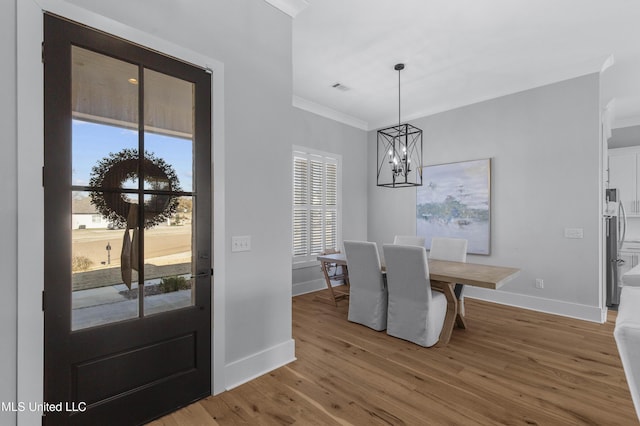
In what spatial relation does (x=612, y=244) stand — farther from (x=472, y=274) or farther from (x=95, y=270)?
(x=95, y=270)

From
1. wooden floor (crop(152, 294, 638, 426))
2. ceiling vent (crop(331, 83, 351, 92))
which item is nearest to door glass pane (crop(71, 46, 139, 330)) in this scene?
wooden floor (crop(152, 294, 638, 426))

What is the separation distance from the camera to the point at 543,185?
402 centimetres

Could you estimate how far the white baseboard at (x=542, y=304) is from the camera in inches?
144

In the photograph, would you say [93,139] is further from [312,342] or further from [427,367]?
[427,367]

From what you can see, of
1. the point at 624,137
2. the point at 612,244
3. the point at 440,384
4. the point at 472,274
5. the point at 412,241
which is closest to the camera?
the point at 440,384

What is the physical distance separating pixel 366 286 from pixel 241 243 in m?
1.73

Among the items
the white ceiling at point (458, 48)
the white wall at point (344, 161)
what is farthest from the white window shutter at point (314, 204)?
the white ceiling at point (458, 48)

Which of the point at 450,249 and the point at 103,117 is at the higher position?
the point at 103,117

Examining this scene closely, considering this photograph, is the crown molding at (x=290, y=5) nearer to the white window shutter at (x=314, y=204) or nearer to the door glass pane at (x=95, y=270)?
the door glass pane at (x=95, y=270)

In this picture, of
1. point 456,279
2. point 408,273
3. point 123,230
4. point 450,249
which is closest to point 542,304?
point 450,249

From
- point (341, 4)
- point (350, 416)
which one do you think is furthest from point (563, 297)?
point (341, 4)

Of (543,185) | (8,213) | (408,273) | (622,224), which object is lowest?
(408,273)

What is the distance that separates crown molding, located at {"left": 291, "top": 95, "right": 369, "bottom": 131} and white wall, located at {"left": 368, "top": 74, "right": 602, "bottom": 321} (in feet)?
5.49

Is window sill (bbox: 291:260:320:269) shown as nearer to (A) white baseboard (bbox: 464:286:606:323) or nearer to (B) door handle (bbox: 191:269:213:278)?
(A) white baseboard (bbox: 464:286:606:323)
